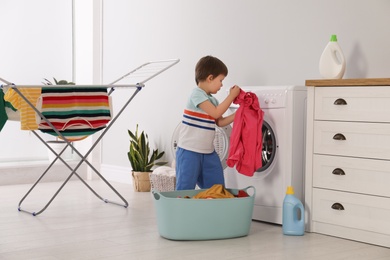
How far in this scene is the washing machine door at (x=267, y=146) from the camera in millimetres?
3441

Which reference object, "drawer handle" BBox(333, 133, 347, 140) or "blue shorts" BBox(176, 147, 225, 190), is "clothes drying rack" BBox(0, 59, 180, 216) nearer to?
"blue shorts" BBox(176, 147, 225, 190)

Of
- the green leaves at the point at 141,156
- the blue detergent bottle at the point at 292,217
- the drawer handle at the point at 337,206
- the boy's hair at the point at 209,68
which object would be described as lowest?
the blue detergent bottle at the point at 292,217

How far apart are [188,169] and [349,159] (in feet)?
2.82

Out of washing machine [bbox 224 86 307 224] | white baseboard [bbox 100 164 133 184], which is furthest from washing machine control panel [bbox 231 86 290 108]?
white baseboard [bbox 100 164 133 184]

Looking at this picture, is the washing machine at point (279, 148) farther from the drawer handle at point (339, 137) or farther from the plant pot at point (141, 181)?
the plant pot at point (141, 181)

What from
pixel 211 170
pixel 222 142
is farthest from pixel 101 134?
pixel 211 170

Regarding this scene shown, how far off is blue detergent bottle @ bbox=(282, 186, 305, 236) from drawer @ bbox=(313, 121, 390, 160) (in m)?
0.27

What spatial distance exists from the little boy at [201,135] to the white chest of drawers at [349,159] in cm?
52

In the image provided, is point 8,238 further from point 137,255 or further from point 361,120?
point 361,120

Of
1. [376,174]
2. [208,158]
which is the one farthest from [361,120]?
[208,158]

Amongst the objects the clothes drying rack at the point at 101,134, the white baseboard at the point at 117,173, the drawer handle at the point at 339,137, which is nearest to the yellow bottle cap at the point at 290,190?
the drawer handle at the point at 339,137

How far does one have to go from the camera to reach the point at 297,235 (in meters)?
3.20

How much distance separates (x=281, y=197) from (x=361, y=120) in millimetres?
633

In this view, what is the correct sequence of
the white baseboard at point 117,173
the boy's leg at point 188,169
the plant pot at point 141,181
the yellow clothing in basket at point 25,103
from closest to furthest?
the boy's leg at point 188,169 → the yellow clothing in basket at point 25,103 → the plant pot at point 141,181 → the white baseboard at point 117,173
